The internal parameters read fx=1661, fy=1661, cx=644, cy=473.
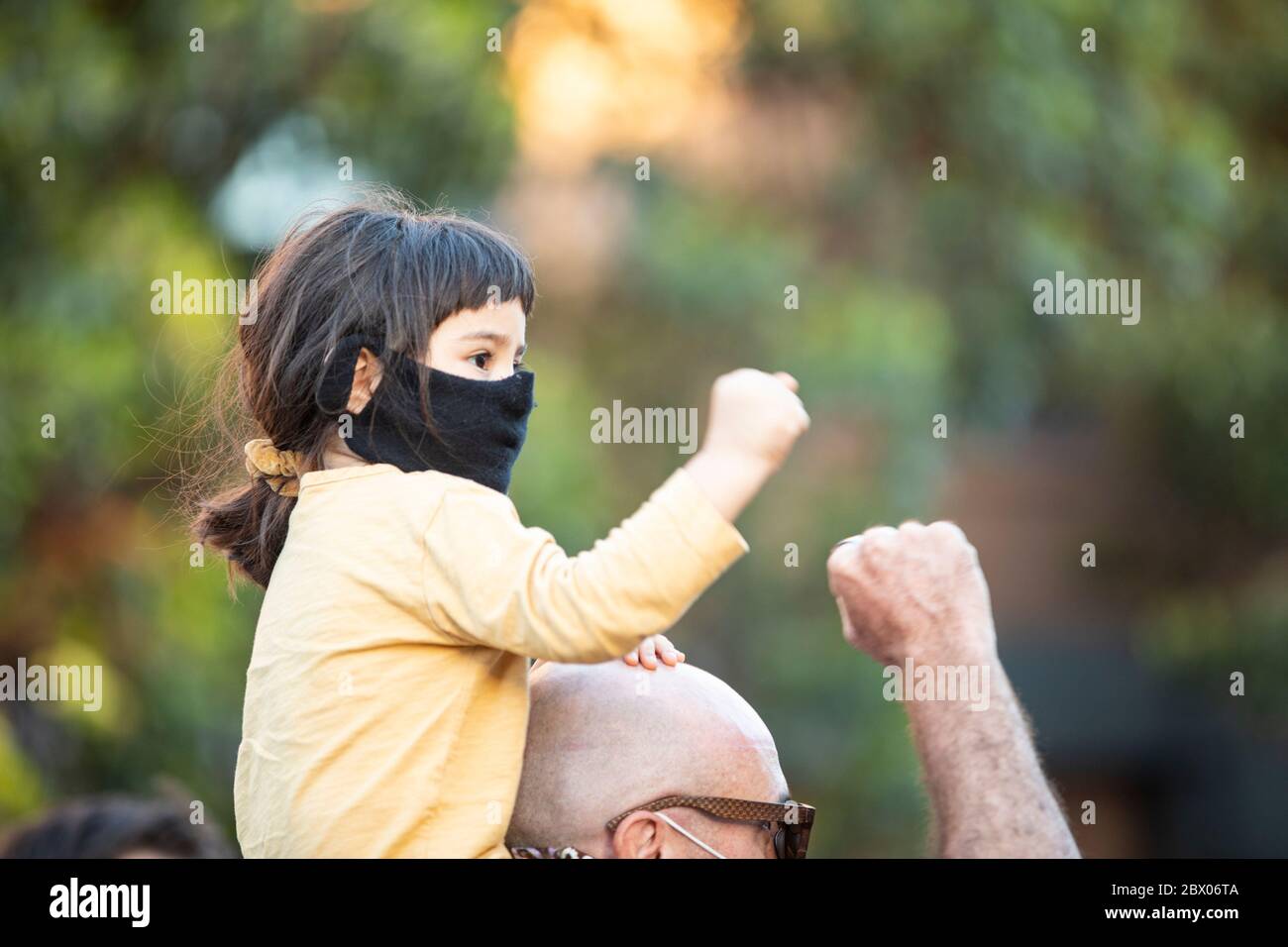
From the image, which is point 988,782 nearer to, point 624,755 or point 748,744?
point 748,744

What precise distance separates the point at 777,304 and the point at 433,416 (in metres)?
8.38

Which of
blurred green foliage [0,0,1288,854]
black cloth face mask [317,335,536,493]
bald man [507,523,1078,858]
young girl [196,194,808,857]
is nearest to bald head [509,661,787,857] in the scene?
bald man [507,523,1078,858]

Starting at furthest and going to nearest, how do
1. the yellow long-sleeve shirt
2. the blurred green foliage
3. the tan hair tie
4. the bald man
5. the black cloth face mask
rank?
1. the blurred green foliage
2. the tan hair tie
3. the bald man
4. the black cloth face mask
5. the yellow long-sleeve shirt

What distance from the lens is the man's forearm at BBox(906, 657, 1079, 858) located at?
8.13ft

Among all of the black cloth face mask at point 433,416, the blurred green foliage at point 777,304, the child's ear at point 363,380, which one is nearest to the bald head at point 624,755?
the black cloth face mask at point 433,416

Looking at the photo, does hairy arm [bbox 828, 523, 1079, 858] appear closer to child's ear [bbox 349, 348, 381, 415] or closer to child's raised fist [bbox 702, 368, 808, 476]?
child's raised fist [bbox 702, 368, 808, 476]

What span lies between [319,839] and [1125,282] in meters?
10.2

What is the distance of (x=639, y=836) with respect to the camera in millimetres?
2654

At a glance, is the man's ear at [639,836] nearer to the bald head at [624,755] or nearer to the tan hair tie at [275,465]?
the bald head at [624,755]

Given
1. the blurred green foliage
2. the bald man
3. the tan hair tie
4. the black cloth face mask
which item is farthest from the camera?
the blurred green foliage

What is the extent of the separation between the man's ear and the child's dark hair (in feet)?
2.41
